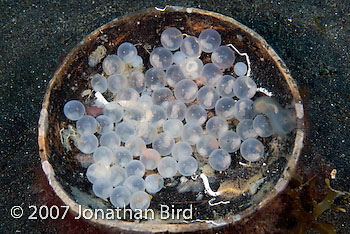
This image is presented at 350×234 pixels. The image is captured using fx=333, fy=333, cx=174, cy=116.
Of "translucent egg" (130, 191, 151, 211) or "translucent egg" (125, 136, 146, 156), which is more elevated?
"translucent egg" (125, 136, 146, 156)

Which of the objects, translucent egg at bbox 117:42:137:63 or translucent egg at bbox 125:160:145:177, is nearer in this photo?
translucent egg at bbox 125:160:145:177

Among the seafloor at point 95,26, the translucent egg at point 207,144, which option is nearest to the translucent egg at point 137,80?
the translucent egg at point 207,144

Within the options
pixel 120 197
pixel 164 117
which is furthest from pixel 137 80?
pixel 120 197

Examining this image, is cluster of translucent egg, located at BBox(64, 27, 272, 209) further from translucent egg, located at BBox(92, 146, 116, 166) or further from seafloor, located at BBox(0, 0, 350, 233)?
seafloor, located at BBox(0, 0, 350, 233)

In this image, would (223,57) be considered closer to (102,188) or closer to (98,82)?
(98,82)

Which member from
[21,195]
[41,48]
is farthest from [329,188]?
[41,48]

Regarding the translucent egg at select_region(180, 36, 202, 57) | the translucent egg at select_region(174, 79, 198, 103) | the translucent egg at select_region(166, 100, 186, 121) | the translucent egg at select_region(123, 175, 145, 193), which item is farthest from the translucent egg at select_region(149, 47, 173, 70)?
the translucent egg at select_region(123, 175, 145, 193)

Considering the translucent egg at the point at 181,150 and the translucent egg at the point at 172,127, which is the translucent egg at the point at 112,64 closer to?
the translucent egg at the point at 172,127
